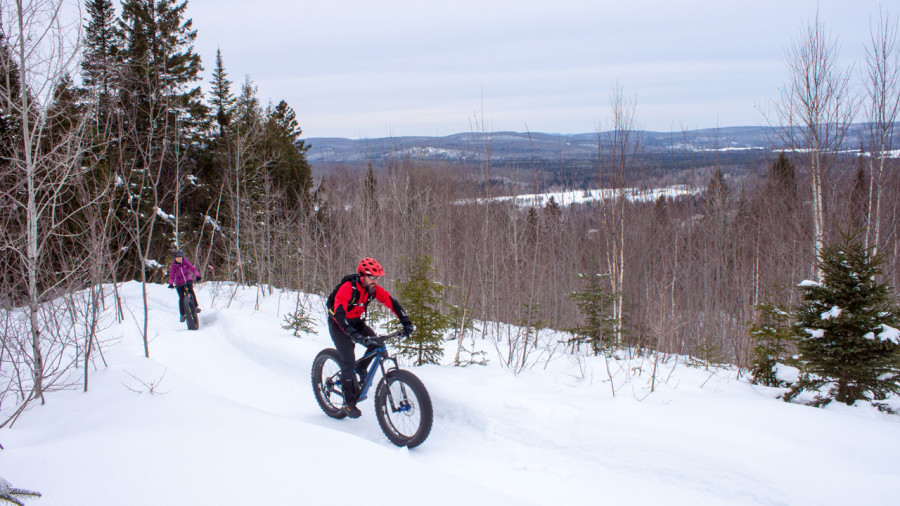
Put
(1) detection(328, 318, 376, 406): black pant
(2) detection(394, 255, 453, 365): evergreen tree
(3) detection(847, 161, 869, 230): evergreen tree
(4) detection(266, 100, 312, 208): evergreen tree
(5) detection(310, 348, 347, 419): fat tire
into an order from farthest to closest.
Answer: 1. (4) detection(266, 100, 312, 208): evergreen tree
2. (3) detection(847, 161, 869, 230): evergreen tree
3. (2) detection(394, 255, 453, 365): evergreen tree
4. (5) detection(310, 348, 347, 419): fat tire
5. (1) detection(328, 318, 376, 406): black pant

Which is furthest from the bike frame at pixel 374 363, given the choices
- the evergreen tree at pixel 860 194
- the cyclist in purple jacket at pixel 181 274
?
the evergreen tree at pixel 860 194

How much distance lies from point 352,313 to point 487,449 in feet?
7.27

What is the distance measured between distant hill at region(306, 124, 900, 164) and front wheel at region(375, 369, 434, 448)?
5.35m

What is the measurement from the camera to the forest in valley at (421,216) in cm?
823

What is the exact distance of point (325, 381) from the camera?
6.74 m

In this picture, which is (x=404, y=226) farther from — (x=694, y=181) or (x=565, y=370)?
(x=694, y=181)

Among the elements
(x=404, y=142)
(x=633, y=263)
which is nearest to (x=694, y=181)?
(x=633, y=263)

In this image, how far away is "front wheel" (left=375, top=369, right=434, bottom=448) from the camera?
17.7 feet

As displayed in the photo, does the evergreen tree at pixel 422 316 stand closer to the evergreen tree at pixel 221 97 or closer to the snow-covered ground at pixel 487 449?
the snow-covered ground at pixel 487 449

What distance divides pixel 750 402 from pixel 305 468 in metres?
4.77

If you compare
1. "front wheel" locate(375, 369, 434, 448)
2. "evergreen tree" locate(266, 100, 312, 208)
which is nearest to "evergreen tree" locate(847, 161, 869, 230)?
"front wheel" locate(375, 369, 434, 448)

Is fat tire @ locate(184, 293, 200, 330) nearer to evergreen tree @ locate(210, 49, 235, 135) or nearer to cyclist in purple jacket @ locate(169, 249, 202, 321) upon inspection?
cyclist in purple jacket @ locate(169, 249, 202, 321)

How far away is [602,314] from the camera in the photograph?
35.2 feet

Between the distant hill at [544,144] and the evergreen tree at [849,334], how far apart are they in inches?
212
